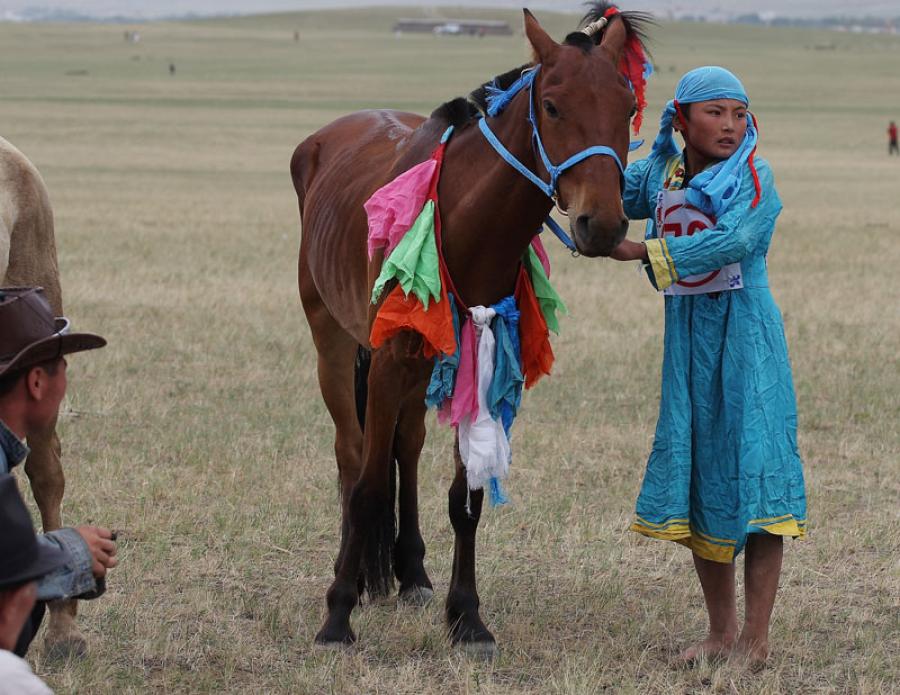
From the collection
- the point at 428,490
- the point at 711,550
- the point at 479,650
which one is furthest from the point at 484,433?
the point at 428,490

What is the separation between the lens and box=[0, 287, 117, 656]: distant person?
3.31m

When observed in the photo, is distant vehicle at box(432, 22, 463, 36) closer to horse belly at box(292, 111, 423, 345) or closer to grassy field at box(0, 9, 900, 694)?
grassy field at box(0, 9, 900, 694)

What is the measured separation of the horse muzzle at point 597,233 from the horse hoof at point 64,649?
8.06ft

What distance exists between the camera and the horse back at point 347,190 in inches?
231

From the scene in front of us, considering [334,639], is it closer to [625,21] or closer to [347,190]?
[347,190]

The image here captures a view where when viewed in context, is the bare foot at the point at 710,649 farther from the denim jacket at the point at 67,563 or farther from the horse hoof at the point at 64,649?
the denim jacket at the point at 67,563

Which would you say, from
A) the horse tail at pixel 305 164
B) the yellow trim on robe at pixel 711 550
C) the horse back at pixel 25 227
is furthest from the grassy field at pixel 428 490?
the horse tail at pixel 305 164

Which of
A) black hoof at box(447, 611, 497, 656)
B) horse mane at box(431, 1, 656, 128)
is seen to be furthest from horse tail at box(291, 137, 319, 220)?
black hoof at box(447, 611, 497, 656)

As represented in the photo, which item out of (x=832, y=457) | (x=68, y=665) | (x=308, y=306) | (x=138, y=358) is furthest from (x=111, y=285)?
(x=68, y=665)

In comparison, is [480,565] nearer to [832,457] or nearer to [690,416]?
[690,416]

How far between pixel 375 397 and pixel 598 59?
1.62 meters

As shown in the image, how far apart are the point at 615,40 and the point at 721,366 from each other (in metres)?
1.24

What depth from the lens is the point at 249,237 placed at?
18.4 metres

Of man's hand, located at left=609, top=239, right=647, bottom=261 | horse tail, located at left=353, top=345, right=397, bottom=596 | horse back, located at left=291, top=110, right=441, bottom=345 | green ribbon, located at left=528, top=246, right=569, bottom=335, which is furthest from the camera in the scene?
horse back, located at left=291, top=110, right=441, bottom=345
